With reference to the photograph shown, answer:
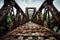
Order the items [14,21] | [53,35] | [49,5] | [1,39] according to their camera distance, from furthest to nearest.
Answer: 1. [14,21]
2. [49,5]
3. [53,35]
4. [1,39]

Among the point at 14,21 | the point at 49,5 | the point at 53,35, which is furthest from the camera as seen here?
the point at 14,21

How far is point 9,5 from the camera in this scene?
281 inches

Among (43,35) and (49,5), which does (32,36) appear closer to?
(43,35)

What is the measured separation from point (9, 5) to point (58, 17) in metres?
2.11

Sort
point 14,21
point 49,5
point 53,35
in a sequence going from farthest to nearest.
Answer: point 14,21
point 49,5
point 53,35

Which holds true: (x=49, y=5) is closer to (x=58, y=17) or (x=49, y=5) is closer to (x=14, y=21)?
(x=58, y=17)

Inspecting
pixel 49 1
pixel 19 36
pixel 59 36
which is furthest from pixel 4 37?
pixel 49 1

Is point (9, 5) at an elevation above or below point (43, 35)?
above

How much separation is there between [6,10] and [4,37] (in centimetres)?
116

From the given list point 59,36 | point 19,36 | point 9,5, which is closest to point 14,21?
point 9,5

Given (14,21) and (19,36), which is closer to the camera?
(19,36)

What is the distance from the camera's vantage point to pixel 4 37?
606cm

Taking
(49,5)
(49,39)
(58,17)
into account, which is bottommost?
(49,39)

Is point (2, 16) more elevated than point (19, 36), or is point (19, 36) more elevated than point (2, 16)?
point (2, 16)
